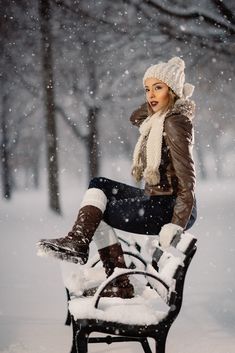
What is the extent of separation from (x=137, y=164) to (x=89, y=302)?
1.23 metres

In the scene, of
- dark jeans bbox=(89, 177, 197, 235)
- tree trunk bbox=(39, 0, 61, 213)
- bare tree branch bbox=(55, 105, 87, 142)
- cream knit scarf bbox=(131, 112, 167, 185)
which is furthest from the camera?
bare tree branch bbox=(55, 105, 87, 142)

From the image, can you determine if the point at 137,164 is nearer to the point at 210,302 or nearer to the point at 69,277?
the point at 69,277

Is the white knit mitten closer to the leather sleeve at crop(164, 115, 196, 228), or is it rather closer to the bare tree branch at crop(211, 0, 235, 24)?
the leather sleeve at crop(164, 115, 196, 228)

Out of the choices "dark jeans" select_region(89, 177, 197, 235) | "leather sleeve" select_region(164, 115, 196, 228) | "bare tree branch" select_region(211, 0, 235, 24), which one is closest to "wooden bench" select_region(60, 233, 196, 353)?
"leather sleeve" select_region(164, 115, 196, 228)

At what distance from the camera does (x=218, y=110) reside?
16453 millimetres

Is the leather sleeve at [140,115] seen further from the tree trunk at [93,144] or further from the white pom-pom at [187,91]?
the tree trunk at [93,144]

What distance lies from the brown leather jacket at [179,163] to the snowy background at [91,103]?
4.29 feet

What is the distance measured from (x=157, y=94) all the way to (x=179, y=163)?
0.67 m

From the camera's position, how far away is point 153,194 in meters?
3.51

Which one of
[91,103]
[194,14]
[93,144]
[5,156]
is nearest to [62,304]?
[194,14]

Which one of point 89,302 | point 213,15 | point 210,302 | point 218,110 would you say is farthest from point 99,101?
point 89,302

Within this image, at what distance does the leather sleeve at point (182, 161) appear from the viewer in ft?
10.4

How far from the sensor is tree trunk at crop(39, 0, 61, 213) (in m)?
13.6

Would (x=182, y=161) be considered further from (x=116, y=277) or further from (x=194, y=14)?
(x=194, y=14)
